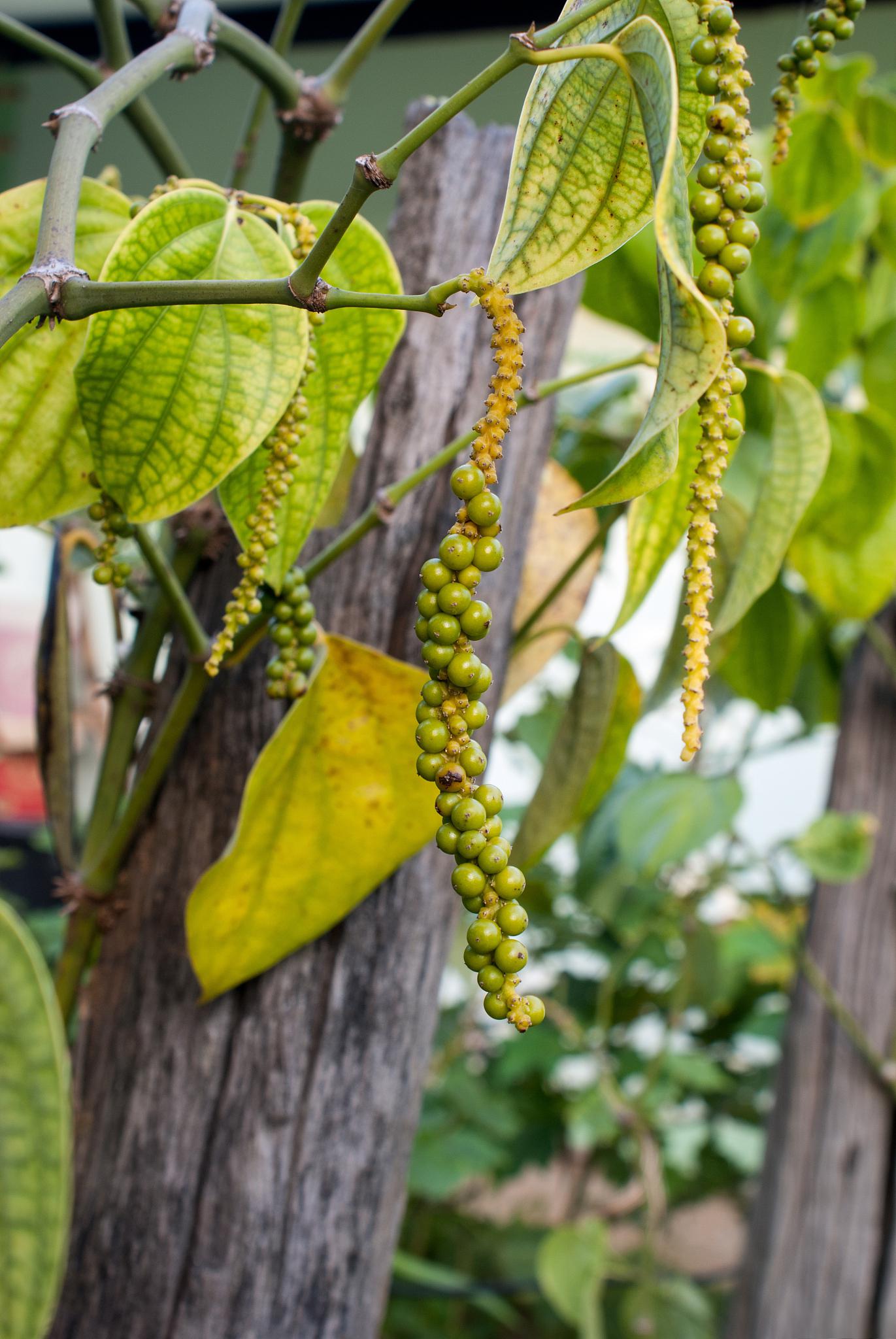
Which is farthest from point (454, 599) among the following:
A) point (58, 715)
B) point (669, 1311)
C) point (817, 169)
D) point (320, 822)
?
point (669, 1311)

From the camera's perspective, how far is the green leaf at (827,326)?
73cm

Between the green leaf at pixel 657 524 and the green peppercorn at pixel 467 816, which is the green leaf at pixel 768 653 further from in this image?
the green peppercorn at pixel 467 816

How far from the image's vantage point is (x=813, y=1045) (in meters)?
0.79

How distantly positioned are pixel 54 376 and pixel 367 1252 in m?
0.38

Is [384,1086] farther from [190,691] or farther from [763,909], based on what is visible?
[763,909]

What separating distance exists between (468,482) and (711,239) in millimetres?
67

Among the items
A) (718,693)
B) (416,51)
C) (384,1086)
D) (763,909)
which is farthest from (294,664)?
(416,51)

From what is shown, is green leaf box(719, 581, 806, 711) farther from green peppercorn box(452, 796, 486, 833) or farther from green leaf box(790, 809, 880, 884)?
green peppercorn box(452, 796, 486, 833)

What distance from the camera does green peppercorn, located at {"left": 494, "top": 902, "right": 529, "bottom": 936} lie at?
0.19 m

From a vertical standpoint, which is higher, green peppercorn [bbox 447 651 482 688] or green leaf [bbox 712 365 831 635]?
green leaf [bbox 712 365 831 635]

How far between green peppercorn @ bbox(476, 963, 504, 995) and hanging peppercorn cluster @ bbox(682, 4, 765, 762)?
65 mm

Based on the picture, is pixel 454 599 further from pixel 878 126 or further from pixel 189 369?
pixel 878 126

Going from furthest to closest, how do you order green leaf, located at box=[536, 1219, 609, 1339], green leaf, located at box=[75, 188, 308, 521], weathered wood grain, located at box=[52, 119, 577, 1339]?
green leaf, located at box=[536, 1219, 609, 1339], weathered wood grain, located at box=[52, 119, 577, 1339], green leaf, located at box=[75, 188, 308, 521]

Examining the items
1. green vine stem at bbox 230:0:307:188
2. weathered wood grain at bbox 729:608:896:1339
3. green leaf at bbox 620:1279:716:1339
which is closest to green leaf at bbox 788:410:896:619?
weathered wood grain at bbox 729:608:896:1339
